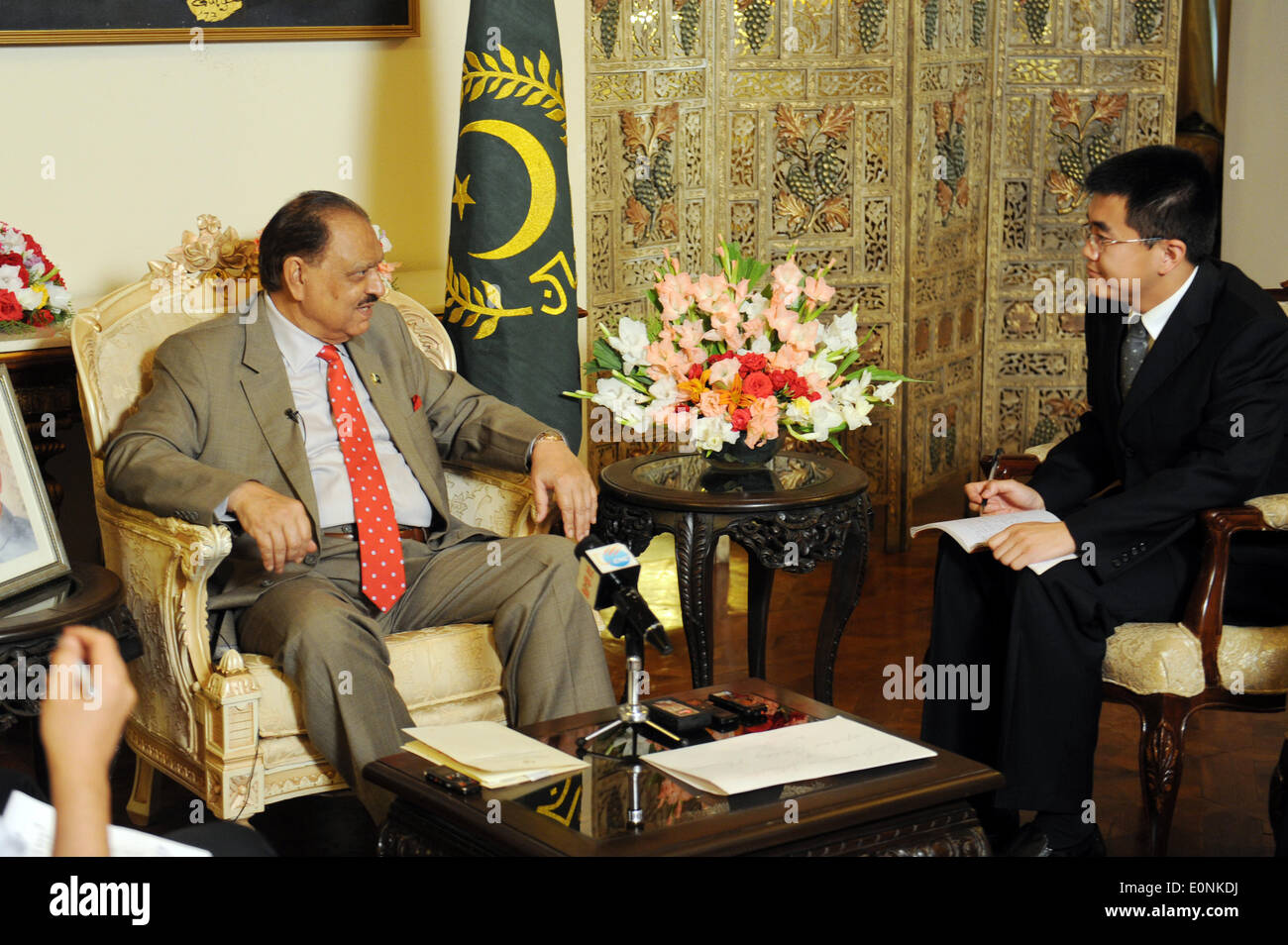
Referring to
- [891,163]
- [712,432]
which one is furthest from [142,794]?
[891,163]

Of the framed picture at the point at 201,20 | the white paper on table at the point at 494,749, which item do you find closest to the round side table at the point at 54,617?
the white paper on table at the point at 494,749

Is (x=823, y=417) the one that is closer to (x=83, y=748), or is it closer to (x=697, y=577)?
(x=697, y=577)

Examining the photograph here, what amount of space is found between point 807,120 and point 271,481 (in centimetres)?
293

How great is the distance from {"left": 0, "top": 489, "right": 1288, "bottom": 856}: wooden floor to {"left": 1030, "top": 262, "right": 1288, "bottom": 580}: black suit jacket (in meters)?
0.65

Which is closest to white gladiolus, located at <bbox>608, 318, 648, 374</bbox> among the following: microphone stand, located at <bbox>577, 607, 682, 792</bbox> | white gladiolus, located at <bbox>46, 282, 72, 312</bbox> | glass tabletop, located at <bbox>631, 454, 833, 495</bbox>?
glass tabletop, located at <bbox>631, 454, 833, 495</bbox>

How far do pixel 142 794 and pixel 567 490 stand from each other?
3.87ft

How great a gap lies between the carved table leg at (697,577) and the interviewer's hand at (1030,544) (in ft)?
2.03

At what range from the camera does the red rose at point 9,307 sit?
3.68 metres

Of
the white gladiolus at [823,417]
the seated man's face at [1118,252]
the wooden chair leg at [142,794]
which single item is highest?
the seated man's face at [1118,252]

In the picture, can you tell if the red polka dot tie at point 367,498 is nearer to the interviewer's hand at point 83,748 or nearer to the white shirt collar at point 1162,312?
the white shirt collar at point 1162,312

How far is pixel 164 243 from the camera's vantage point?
431 centimetres

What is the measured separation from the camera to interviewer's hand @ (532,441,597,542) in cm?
329

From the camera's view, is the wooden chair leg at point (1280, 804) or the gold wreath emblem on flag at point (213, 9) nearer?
the wooden chair leg at point (1280, 804)
